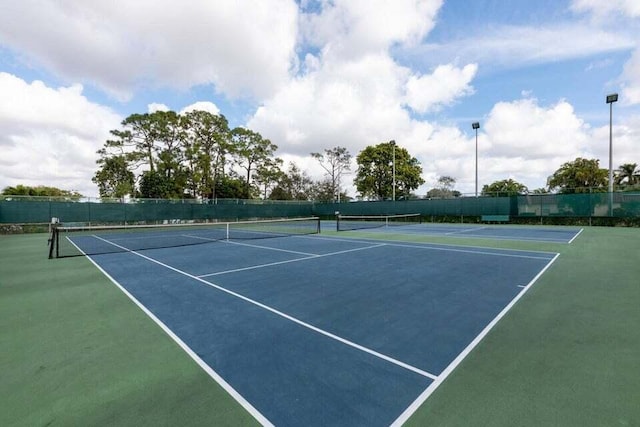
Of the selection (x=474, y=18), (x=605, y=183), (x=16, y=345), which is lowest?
(x=16, y=345)

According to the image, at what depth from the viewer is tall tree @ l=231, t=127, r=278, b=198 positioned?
3684 cm

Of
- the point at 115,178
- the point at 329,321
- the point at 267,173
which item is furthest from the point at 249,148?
the point at 329,321

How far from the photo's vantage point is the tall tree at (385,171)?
41125 mm

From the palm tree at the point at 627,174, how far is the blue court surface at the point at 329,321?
169 ft

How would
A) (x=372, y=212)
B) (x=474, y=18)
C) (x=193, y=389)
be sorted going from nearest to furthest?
(x=193, y=389) < (x=474, y=18) < (x=372, y=212)

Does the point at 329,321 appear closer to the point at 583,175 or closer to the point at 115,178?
the point at 115,178

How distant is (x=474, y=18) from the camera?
525 inches

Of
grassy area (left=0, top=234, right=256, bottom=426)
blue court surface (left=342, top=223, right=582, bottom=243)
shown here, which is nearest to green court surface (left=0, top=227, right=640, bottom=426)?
grassy area (left=0, top=234, right=256, bottom=426)

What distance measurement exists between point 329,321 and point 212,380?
1.70 metres

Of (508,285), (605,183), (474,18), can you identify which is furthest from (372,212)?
(605,183)

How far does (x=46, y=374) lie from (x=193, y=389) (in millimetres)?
1488

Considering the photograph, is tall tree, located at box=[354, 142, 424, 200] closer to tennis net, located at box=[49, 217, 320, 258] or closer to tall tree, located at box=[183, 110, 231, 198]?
tall tree, located at box=[183, 110, 231, 198]

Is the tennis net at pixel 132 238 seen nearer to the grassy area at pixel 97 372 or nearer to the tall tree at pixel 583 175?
the grassy area at pixel 97 372

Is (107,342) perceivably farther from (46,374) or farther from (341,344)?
(341,344)
